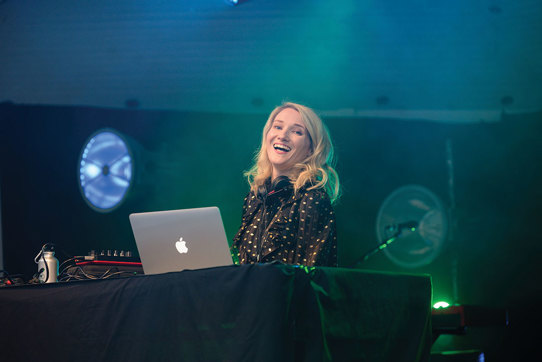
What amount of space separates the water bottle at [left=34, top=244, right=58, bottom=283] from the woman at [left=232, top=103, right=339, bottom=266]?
2.67 feet

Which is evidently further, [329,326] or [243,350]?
[329,326]

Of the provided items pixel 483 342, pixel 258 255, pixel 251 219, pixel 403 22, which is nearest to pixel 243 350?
pixel 258 255

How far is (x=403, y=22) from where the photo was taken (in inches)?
173

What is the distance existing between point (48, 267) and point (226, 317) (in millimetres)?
1031

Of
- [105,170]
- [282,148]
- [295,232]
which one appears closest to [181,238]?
[295,232]

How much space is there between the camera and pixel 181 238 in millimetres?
1741

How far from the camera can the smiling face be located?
8.36 ft

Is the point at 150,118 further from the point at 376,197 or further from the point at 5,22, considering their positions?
the point at 376,197

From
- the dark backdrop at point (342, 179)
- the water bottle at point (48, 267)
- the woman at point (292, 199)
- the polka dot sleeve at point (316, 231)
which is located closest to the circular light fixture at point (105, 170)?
the dark backdrop at point (342, 179)

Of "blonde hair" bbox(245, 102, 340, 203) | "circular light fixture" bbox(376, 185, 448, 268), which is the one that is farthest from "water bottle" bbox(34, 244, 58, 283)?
"circular light fixture" bbox(376, 185, 448, 268)

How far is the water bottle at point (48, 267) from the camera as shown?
207cm

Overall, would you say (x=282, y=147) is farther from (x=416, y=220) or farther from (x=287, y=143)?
(x=416, y=220)

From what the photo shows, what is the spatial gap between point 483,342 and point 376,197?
171cm

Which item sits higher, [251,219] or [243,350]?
[251,219]
